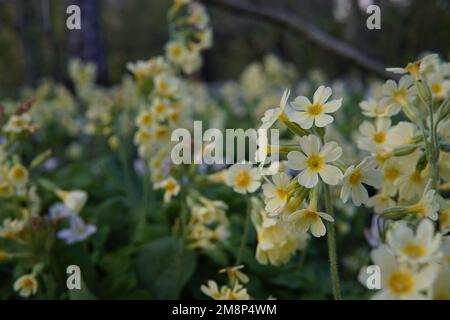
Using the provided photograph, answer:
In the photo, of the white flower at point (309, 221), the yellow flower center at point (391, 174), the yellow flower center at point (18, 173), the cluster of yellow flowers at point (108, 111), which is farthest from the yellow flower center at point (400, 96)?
the cluster of yellow flowers at point (108, 111)

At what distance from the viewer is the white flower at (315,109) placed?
120 centimetres

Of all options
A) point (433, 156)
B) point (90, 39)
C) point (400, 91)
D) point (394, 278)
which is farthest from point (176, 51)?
point (90, 39)

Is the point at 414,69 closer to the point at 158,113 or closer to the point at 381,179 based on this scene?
the point at 381,179

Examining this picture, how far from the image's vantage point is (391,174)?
1349 millimetres

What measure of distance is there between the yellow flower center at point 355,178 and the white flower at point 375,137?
216 mm

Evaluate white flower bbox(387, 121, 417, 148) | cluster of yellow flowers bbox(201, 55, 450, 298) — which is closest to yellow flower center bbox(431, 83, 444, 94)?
cluster of yellow flowers bbox(201, 55, 450, 298)

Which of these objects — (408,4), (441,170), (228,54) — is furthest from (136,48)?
A: (441,170)

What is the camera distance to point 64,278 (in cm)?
193

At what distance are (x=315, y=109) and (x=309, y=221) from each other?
250mm

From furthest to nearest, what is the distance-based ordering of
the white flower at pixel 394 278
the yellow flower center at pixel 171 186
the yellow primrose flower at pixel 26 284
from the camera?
the yellow flower center at pixel 171 186 < the yellow primrose flower at pixel 26 284 < the white flower at pixel 394 278

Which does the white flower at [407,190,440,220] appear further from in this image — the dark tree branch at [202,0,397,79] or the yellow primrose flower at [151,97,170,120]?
the dark tree branch at [202,0,397,79]

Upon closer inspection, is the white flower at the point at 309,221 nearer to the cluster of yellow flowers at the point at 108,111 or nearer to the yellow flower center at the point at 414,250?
the yellow flower center at the point at 414,250
